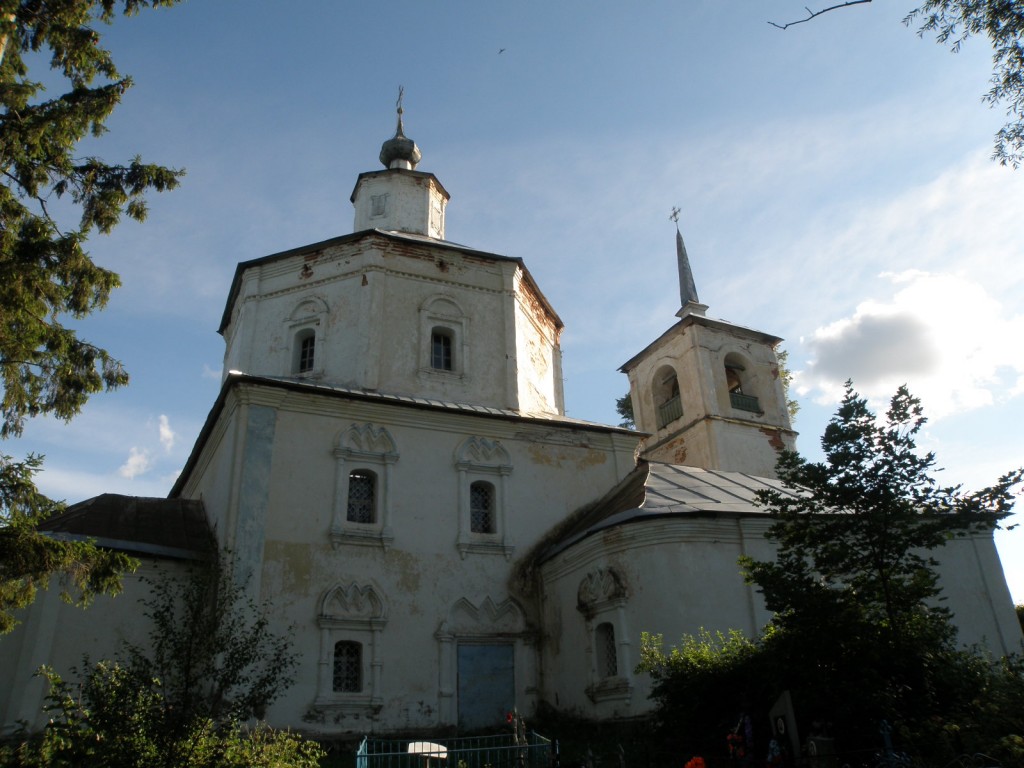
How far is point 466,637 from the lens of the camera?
13.2 m

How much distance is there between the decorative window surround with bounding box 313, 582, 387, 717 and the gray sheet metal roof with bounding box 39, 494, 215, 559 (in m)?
2.18

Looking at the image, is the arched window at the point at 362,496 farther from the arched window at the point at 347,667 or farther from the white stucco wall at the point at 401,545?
the arched window at the point at 347,667

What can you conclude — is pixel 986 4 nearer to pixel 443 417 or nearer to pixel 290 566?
pixel 443 417

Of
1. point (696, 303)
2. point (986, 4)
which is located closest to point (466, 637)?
point (986, 4)

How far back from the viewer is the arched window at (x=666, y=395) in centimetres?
2211

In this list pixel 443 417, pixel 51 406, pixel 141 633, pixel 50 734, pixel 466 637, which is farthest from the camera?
pixel 443 417

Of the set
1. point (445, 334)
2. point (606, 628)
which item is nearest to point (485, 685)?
point (606, 628)

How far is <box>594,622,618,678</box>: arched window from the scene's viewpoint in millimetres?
12141

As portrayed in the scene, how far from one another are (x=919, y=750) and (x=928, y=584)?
2414 mm

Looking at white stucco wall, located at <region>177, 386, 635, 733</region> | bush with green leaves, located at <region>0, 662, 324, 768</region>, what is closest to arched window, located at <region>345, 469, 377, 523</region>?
white stucco wall, located at <region>177, 386, 635, 733</region>

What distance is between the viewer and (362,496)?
13.9 m

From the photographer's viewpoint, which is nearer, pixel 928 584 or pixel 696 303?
pixel 928 584

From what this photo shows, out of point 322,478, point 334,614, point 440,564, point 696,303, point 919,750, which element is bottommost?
point 919,750

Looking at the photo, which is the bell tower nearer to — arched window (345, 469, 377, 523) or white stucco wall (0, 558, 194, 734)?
arched window (345, 469, 377, 523)
